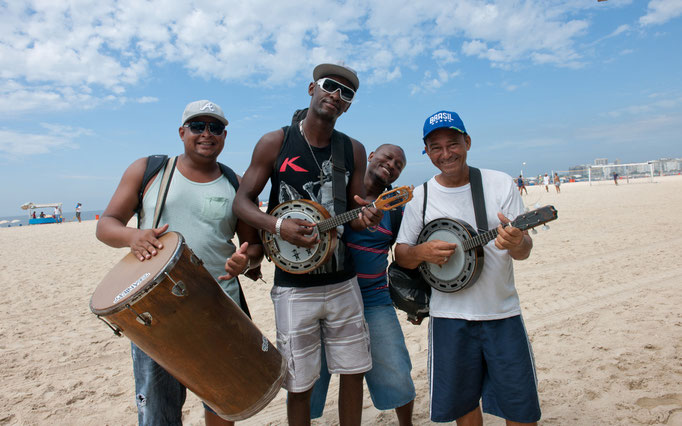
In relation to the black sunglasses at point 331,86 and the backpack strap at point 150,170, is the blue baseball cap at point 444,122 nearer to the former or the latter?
the black sunglasses at point 331,86

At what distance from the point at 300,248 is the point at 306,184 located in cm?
48

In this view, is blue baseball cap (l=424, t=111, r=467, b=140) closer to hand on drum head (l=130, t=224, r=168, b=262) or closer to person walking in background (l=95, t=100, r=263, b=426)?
person walking in background (l=95, t=100, r=263, b=426)

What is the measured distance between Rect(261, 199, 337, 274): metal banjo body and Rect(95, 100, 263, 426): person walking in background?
0.19m

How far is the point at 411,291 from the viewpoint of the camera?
121 inches

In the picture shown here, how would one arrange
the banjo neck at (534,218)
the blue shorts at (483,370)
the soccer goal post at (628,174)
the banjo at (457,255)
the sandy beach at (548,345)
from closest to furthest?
1. the banjo neck at (534,218)
2. the blue shorts at (483,370)
3. the banjo at (457,255)
4. the sandy beach at (548,345)
5. the soccer goal post at (628,174)

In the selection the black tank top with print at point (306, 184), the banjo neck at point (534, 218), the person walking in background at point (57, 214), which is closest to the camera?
the banjo neck at point (534, 218)

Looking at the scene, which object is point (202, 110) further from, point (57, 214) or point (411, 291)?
point (57, 214)

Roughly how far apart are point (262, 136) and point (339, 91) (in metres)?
0.68

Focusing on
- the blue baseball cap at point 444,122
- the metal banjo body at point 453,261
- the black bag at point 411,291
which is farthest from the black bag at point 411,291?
the blue baseball cap at point 444,122

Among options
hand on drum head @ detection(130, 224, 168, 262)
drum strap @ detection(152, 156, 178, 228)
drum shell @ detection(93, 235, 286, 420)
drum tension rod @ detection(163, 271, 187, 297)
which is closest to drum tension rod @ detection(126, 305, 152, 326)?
drum shell @ detection(93, 235, 286, 420)

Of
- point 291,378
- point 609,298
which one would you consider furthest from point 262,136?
point 609,298

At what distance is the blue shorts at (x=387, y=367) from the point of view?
332 centimetres

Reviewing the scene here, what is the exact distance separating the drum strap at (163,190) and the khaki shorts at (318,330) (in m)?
0.99

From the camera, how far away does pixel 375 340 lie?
3.37 meters
